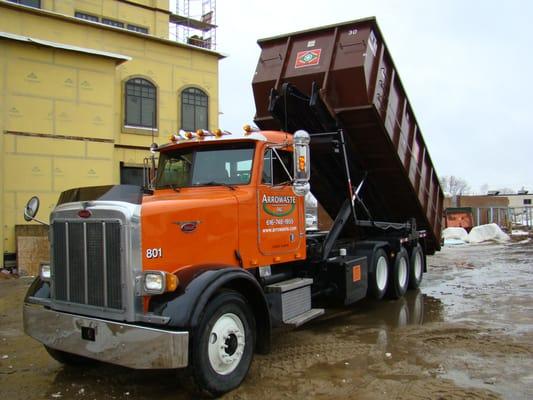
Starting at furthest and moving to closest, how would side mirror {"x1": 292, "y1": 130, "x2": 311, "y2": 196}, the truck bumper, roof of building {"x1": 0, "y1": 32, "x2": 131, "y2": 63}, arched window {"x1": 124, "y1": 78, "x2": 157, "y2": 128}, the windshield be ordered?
1. arched window {"x1": 124, "y1": 78, "x2": 157, "y2": 128}
2. roof of building {"x1": 0, "y1": 32, "x2": 131, "y2": 63}
3. the windshield
4. side mirror {"x1": 292, "y1": 130, "x2": 311, "y2": 196}
5. the truck bumper

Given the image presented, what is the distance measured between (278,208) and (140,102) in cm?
1181

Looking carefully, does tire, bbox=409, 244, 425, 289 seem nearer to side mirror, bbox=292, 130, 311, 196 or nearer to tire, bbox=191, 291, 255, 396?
side mirror, bbox=292, 130, 311, 196

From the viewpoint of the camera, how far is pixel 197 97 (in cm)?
1770

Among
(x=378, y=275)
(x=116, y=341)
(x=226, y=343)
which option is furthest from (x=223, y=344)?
(x=378, y=275)

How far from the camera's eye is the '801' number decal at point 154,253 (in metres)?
4.30

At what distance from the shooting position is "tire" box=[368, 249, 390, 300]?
8281 millimetres

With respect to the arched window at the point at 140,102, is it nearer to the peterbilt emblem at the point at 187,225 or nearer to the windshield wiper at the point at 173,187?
the windshield wiper at the point at 173,187

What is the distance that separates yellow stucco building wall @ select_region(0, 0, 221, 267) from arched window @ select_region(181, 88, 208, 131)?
0.78ft

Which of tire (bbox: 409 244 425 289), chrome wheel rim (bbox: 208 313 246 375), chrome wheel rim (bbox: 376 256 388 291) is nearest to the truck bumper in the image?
chrome wheel rim (bbox: 208 313 246 375)

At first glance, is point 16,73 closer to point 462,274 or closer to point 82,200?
point 82,200

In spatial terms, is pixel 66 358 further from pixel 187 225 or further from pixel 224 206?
pixel 224 206

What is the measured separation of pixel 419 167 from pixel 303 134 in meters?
5.22

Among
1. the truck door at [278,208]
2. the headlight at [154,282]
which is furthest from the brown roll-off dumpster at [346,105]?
the headlight at [154,282]

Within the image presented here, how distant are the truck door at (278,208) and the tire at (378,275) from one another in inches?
100
